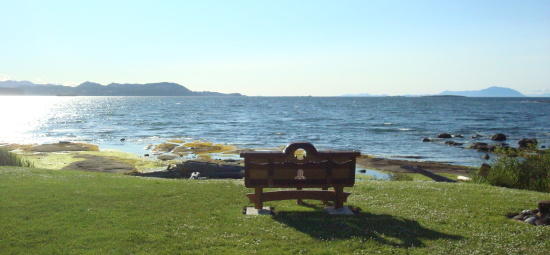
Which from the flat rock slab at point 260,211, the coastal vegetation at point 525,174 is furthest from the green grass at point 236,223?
the coastal vegetation at point 525,174

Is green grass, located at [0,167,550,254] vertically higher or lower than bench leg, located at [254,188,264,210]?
A: lower

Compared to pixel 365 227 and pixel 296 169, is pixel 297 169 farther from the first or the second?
pixel 365 227

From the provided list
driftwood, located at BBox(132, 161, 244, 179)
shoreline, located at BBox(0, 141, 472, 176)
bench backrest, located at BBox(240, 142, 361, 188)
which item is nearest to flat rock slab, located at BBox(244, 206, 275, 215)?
bench backrest, located at BBox(240, 142, 361, 188)

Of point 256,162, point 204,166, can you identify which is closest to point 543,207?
point 256,162

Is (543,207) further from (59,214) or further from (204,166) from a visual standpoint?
(204,166)

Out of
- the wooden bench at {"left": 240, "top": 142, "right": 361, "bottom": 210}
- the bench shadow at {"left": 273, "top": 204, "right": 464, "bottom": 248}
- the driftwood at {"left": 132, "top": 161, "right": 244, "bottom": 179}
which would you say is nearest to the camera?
the bench shadow at {"left": 273, "top": 204, "right": 464, "bottom": 248}

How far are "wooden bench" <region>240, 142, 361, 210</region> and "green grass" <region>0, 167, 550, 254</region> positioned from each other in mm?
726

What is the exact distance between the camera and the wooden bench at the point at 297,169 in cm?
1007

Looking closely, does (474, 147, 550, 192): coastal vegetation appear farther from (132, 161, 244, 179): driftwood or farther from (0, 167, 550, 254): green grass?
(132, 161, 244, 179): driftwood

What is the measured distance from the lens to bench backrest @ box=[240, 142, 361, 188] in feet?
33.0

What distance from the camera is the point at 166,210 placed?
10352 millimetres

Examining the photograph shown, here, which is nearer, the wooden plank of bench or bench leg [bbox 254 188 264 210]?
bench leg [bbox 254 188 264 210]

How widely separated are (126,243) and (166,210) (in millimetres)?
2433

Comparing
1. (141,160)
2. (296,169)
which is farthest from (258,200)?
(141,160)
